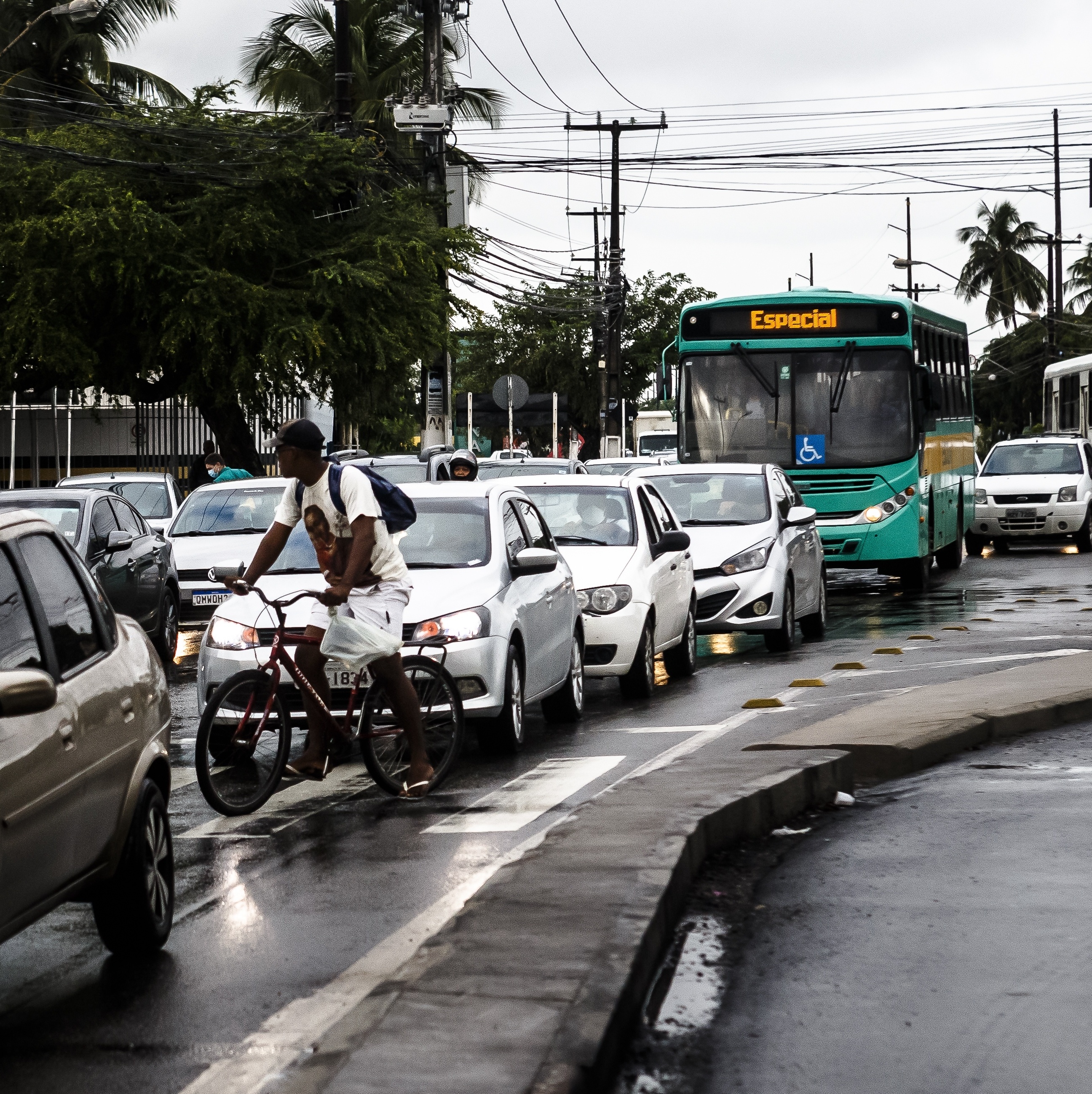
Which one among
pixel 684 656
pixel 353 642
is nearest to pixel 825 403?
pixel 684 656

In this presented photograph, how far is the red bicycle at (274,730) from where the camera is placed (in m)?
8.62

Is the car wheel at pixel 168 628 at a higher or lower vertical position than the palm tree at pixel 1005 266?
lower

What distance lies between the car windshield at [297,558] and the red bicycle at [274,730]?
1705mm

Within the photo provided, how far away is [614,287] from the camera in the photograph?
5609cm

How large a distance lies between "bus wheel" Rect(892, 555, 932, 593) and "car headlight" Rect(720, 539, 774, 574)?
22.3ft

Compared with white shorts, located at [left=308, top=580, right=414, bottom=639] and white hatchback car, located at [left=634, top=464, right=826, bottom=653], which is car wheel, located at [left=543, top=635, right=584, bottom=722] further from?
white hatchback car, located at [left=634, top=464, right=826, bottom=653]

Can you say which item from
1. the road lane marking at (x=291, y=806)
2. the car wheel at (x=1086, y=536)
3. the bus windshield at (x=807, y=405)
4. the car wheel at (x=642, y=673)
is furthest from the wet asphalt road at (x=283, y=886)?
the car wheel at (x=1086, y=536)

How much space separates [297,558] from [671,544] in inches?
136

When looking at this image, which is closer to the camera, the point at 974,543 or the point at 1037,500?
the point at 1037,500

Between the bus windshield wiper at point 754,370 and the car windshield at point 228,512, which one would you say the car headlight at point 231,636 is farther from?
the bus windshield wiper at point 754,370

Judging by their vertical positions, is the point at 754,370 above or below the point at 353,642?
above

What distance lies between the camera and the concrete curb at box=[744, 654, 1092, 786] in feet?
30.9

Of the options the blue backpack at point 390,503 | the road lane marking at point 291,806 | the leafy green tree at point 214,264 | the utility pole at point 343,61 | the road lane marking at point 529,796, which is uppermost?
the utility pole at point 343,61

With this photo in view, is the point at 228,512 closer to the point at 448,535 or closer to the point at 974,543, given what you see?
the point at 448,535
